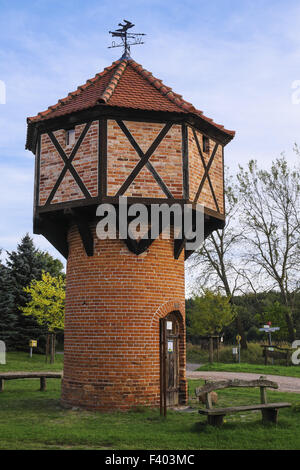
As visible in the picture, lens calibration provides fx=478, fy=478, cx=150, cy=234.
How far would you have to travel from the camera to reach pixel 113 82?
11.4m

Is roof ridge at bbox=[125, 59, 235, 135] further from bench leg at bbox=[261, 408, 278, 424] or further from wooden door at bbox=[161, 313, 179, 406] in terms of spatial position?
bench leg at bbox=[261, 408, 278, 424]

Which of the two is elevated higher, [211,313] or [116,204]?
[116,204]

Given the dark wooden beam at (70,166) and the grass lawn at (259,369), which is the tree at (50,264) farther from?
the dark wooden beam at (70,166)

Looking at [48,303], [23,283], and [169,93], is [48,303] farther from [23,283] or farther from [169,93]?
[169,93]

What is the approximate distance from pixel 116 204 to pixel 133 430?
4448 mm

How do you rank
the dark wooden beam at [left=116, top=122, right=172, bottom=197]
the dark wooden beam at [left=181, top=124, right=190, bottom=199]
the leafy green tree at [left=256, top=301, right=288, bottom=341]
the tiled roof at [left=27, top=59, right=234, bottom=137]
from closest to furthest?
the dark wooden beam at [left=116, top=122, right=172, bottom=197] < the dark wooden beam at [left=181, top=124, right=190, bottom=199] < the tiled roof at [left=27, top=59, right=234, bottom=137] < the leafy green tree at [left=256, top=301, right=288, bottom=341]

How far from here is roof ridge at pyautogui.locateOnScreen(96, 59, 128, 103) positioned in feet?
33.9

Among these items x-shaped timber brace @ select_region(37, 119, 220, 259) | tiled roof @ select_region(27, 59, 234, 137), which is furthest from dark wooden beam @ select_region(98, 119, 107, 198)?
tiled roof @ select_region(27, 59, 234, 137)

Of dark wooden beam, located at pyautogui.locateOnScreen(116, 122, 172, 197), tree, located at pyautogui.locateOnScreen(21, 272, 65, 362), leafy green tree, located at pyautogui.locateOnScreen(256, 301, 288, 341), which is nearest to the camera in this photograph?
dark wooden beam, located at pyautogui.locateOnScreen(116, 122, 172, 197)

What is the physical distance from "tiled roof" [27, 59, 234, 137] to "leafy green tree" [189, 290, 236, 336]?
1702cm

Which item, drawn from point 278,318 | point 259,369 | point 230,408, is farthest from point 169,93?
point 278,318

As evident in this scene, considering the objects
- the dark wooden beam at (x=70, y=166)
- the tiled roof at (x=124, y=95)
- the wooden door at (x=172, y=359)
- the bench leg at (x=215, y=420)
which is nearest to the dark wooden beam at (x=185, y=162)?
the tiled roof at (x=124, y=95)

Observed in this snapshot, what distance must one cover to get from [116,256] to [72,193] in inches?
65.9
